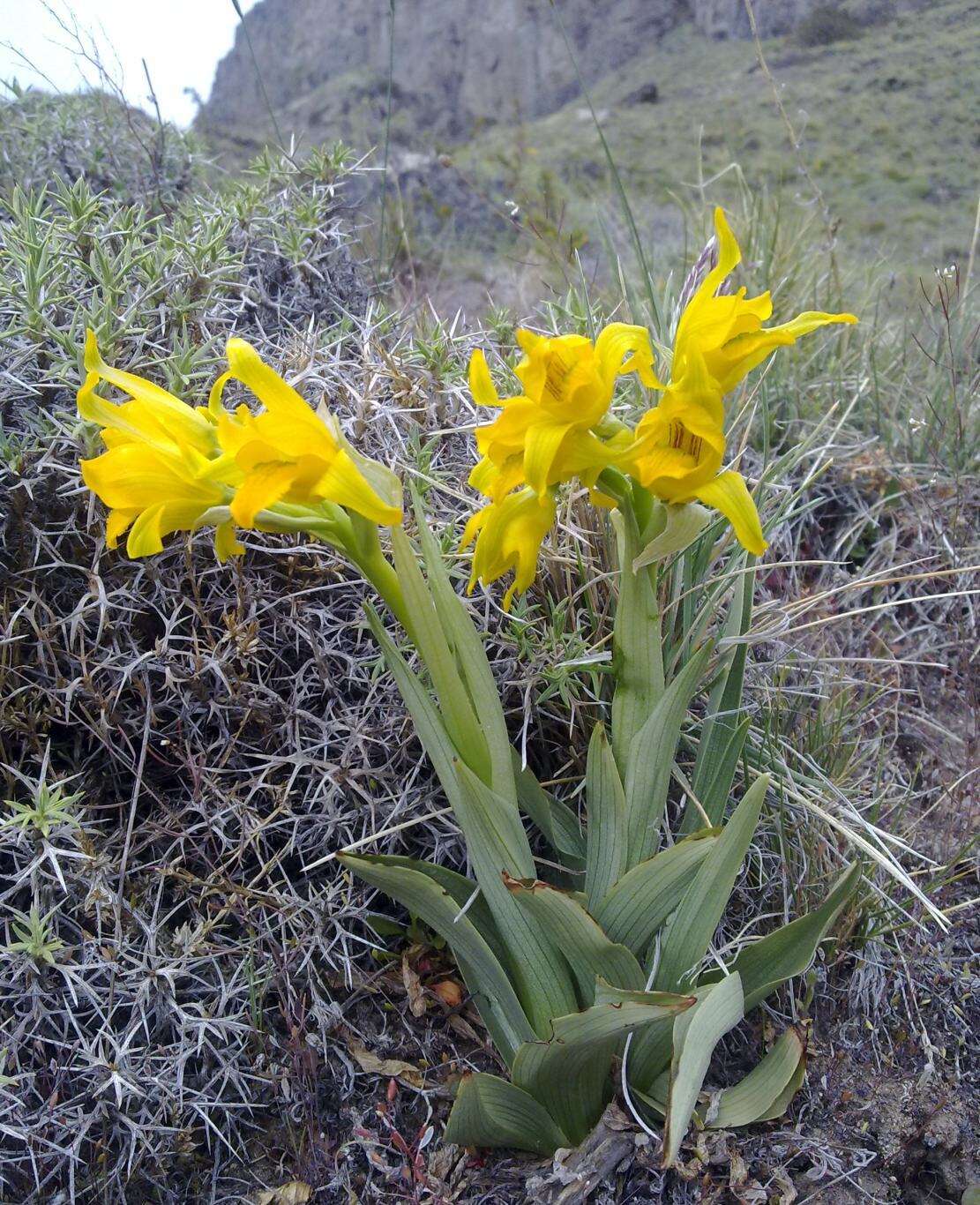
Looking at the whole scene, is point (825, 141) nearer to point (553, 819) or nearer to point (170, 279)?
point (170, 279)

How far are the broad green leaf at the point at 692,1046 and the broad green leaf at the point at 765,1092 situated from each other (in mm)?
102

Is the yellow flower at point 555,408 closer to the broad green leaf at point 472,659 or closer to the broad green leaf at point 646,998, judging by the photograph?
the broad green leaf at point 472,659

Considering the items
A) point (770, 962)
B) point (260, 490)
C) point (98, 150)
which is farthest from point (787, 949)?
point (98, 150)

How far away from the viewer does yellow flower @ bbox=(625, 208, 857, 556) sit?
110 centimetres

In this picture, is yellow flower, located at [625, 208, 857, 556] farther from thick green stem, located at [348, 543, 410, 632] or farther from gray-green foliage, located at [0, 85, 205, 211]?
gray-green foliage, located at [0, 85, 205, 211]

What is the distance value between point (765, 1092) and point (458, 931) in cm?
53

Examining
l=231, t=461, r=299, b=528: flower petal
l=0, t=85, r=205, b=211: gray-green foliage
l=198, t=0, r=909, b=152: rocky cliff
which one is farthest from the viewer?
l=198, t=0, r=909, b=152: rocky cliff

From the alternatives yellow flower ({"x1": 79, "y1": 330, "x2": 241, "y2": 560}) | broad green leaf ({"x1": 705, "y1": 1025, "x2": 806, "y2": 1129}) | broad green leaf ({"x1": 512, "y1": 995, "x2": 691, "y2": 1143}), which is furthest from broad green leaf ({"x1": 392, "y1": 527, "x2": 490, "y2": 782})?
broad green leaf ({"x1": 705, "y1": 1025, "x2": 806, "y2": 1129})

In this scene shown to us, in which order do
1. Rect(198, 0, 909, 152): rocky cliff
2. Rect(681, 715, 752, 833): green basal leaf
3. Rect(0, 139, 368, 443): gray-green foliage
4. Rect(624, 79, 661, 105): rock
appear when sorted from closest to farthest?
Rect(681, 715, 752, 833): green basal leaf < Rect(0, 139, 368, 443): gray-green foliage < Rect(624, 79, 661, 105): rock < Rect(198, 0, 909, 152): rocky cliff

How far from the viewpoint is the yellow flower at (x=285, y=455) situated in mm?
1007

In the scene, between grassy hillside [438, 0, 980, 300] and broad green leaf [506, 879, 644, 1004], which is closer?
broad green leaf [506, 879, 644, 1004]

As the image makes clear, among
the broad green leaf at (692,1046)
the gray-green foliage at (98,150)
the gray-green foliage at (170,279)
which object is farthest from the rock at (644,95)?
the broad green leaf at (692,1046)

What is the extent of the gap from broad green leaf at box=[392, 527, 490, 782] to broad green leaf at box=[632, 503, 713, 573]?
1.03ft

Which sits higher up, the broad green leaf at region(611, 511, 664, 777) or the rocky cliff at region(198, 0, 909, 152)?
the rocky cliff at region(198, 0, 909, 152)
